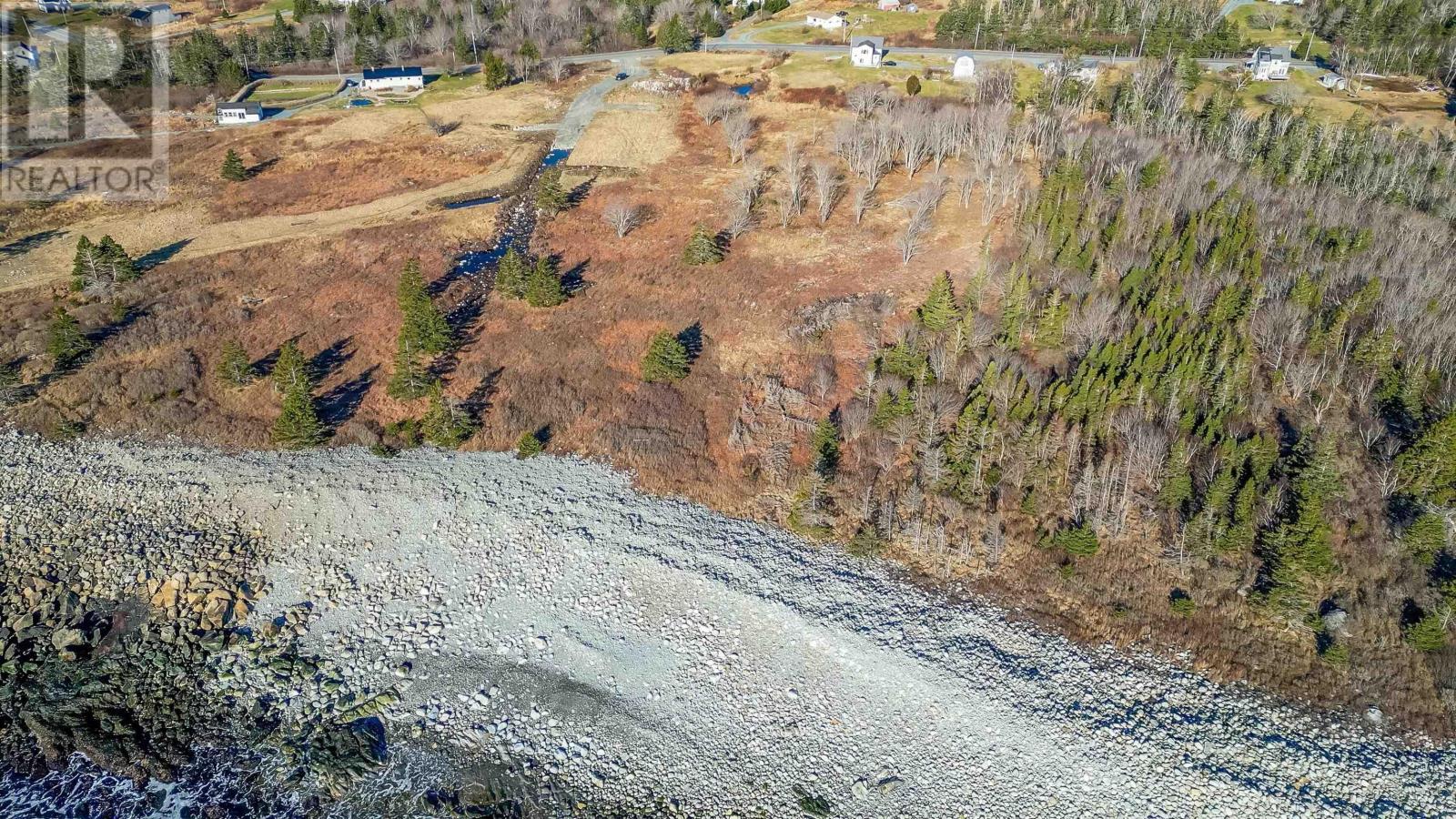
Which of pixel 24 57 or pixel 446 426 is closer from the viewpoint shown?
pixel 446 426

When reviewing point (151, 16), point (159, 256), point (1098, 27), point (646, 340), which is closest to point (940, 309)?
point (646, 340)

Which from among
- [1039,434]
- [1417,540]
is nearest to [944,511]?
[1039,434]

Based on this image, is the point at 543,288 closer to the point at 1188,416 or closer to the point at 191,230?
the point at 191,230

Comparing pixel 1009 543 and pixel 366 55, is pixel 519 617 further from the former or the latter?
pixel 366 55

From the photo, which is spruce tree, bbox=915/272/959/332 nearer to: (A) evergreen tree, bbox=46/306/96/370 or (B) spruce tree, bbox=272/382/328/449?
(B) spruce tree, bbox=272/382/328/449

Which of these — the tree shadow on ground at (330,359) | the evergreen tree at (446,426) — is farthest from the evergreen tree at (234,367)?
the evergreen tree at (446,426)

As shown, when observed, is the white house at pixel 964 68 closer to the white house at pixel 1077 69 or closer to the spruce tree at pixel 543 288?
the white house at pixel 1077 69

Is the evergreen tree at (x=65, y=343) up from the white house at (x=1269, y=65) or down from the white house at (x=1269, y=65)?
down
